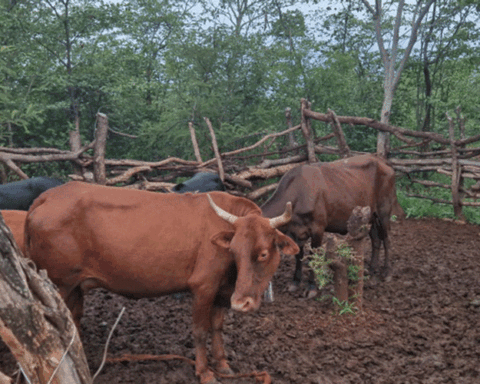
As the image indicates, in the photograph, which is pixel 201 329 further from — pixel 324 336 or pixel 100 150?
pixel 100 150

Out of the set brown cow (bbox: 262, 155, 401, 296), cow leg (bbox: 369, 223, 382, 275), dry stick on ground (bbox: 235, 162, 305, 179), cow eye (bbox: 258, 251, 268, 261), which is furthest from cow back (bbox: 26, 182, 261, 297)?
dry stick on ground (bbox: 235, 162, 305, 179)

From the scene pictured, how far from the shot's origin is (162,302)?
17.8 feet

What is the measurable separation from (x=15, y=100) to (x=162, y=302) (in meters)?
8.57

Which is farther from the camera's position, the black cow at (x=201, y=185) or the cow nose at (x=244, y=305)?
the black cow at (x=201, y=185)

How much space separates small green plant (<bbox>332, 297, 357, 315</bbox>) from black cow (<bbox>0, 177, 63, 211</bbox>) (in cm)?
458

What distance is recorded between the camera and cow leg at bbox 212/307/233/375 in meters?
3.70

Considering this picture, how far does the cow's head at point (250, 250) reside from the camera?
130 inches

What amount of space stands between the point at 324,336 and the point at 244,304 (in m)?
1.65

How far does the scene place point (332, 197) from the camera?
583cm

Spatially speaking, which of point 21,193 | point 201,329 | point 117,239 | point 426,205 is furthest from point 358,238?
point 426,205

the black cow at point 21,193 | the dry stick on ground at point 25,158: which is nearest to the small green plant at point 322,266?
the black cow at point 21,193

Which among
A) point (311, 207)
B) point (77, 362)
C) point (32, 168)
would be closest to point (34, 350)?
point (77, 362)

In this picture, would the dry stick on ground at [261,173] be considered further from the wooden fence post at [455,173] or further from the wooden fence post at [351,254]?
the wooden fence post at [351,254]

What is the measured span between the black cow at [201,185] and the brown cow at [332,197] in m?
1.46
